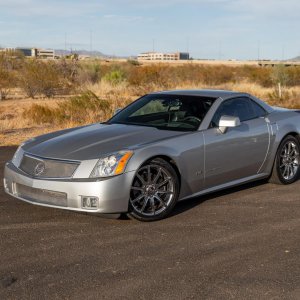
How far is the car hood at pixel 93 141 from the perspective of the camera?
20.2ft

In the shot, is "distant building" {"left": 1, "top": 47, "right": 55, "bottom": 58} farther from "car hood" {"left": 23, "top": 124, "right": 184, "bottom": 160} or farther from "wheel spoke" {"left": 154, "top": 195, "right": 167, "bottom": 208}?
"wheel spoke" {"left": 154, "top": 195, "right": 167, "bottom": 208}

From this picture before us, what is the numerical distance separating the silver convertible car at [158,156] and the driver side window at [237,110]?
14 mm

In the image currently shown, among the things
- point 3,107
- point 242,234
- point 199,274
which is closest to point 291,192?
point 242,234

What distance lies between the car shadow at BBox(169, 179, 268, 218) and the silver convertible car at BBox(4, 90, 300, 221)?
0.21 metres

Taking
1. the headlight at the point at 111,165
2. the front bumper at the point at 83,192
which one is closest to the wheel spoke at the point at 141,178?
the front bumper at the point at 83,192

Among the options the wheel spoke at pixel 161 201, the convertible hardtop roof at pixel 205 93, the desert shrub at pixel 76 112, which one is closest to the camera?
the wheel spoke at pixel 161 201

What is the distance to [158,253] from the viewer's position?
16.9 feet

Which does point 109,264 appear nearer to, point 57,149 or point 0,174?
point 57,149

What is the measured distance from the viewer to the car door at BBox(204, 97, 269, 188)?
6.90 m

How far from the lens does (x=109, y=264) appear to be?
4828mm

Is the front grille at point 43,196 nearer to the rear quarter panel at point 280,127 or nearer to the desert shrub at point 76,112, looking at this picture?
the rear quarter panel at point 280,127

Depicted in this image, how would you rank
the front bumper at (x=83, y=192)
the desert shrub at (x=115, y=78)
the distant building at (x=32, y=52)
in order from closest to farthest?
the front bumper at (x=83, y=192) < the desert shrub at (x=115, y=78) < the distant building at (x=32, y=52)

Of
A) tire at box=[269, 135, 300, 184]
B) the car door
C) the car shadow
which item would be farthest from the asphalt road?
tire at box=[269, 135, 300, 184]

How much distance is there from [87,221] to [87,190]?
56cm
